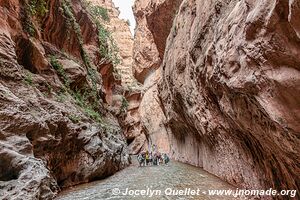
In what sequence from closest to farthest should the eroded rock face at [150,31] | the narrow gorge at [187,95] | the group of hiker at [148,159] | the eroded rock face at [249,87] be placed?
1. the eroded rock face at [249,87]
2. the narrow gorge at [187,95]
3. the group of hiker at [148,159]
4. the eroded rock face at [150,31]

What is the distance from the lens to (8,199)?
14.6 feet

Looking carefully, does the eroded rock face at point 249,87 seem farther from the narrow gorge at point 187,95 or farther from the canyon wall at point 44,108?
the canyon wall at point 44,108

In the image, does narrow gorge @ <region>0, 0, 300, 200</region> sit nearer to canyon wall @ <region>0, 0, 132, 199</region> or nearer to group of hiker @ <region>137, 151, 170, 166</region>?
canyon wall @ <region>0, 0, 132, 199</region>

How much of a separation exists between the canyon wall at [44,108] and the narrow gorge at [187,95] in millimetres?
38

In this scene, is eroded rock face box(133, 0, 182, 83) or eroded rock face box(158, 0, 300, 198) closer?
eroded rock face box(158, 0, 300, 198)

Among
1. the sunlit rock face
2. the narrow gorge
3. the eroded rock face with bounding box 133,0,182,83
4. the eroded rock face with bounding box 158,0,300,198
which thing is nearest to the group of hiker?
the narrow gorge

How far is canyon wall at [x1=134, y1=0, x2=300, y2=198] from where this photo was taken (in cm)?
421

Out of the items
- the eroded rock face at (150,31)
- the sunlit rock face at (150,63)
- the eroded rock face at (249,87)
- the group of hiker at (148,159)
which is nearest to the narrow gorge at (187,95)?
the eroded rock face at (249,87)

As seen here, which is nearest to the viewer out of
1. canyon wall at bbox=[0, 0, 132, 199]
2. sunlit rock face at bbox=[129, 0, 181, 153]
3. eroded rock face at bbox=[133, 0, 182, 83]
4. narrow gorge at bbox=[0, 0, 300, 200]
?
narrow gorge at bbox=[0, 0, 300, 200]

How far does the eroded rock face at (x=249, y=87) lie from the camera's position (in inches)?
165

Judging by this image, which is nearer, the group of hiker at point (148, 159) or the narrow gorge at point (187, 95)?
the narrow gorge at point (187, 95)

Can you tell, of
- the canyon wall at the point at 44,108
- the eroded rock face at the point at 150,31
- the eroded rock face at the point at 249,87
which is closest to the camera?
the eroded rock face at the point at 249,87

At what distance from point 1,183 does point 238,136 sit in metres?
6.53

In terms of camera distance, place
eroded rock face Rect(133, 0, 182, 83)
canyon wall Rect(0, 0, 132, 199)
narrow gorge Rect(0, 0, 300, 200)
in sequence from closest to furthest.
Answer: narrow gorge Rect(0, 0, 300, 200)
canyon wall Rect(0, 0, 132, 199)
eroded rock face Rect(133, 0, 182, 83)
